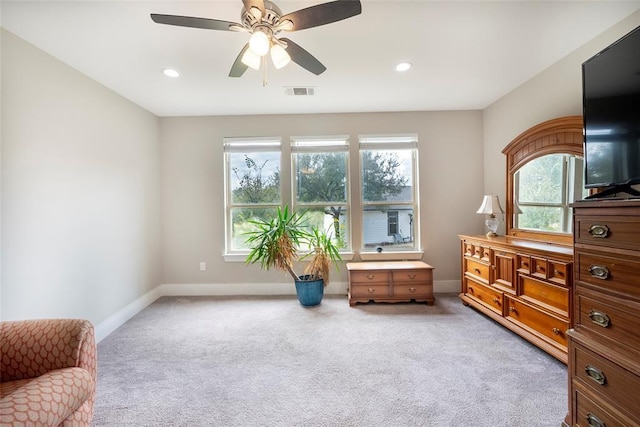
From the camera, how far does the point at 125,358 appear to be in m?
2.25

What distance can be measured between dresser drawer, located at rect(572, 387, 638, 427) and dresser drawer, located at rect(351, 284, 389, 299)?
6.59ft

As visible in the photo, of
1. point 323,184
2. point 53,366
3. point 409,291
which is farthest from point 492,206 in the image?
point 53,366

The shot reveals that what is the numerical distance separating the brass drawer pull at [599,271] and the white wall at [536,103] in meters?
1.79

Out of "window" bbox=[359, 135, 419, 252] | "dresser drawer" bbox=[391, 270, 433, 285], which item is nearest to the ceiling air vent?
"window" bbox=[359, 135, 419, 252]

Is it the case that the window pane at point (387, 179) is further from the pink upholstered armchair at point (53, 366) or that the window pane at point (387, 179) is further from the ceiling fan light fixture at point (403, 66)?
the pink upholstered armchair at point (53, 366)

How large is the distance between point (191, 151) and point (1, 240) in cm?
229

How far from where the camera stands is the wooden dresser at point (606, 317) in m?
1.12

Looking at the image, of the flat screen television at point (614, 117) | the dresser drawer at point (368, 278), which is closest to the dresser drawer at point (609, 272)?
the flat screen television at point (614, 117)

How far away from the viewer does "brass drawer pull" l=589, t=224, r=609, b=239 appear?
121 cm

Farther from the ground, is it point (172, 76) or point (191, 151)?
point (172, 76)

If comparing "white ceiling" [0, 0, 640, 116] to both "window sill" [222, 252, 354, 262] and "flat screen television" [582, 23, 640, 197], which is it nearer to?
"flat screen television" [582, 23, 640, 197]

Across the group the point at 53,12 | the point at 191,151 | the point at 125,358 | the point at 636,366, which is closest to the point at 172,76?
the point at 53,12

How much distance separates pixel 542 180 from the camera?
269cm

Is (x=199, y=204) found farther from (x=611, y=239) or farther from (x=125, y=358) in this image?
(x=611, y=239)
